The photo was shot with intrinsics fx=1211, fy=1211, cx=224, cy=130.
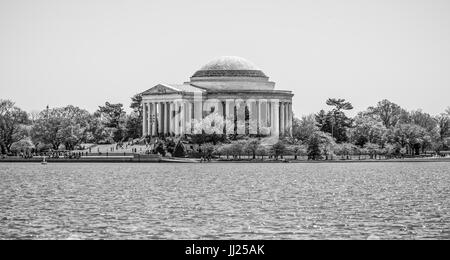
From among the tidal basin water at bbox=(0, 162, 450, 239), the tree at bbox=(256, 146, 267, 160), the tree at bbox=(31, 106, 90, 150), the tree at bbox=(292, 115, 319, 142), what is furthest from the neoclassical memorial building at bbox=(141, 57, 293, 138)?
the tidal basin water at bbox=(0, 162, 450, 239)

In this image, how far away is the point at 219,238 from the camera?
49.2m

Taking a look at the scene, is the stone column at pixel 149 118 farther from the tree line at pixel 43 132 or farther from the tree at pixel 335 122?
the tree at pixel 335 122

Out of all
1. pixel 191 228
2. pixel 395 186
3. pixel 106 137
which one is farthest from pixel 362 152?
pixel 191 228

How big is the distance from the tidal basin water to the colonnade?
8936 centimetres

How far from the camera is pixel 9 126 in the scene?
18262cm

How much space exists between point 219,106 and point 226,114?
2369mm

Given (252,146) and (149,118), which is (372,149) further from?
(149,118)

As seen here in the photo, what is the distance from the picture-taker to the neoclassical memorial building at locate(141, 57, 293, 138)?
618 ft

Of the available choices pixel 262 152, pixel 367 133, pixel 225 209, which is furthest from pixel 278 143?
pixel 225 209

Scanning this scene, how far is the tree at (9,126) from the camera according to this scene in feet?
598

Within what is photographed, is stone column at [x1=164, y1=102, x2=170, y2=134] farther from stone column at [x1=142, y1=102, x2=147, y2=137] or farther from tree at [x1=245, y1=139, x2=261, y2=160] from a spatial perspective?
tree at [x1=245, y1=139, x2=261, y2=160]

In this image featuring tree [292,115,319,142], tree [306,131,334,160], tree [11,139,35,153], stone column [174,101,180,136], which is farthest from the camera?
tree [292,115,319,142]

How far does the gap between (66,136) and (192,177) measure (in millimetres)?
77686

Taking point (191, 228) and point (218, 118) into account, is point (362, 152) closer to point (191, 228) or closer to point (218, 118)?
point (218, 118)
